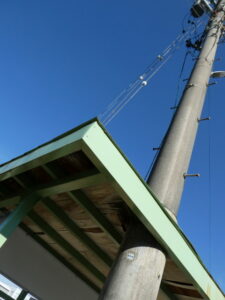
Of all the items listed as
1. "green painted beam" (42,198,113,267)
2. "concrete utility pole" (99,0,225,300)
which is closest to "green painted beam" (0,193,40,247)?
"green painted beam" (42,198,113,267)

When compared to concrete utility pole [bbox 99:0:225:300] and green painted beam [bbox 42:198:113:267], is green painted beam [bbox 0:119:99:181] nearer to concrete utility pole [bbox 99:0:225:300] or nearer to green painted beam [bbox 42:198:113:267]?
green painted beam [bbox 42:198:113:267]

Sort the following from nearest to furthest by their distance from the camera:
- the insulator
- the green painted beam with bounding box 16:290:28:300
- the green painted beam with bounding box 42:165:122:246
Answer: the green painted beam with bounding box 42:165:122:246
the green painted beam with bounding box 16:290:28:300
the insulator

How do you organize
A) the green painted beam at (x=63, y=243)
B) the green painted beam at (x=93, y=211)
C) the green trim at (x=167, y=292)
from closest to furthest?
the green painted beam at (x=93, y=211) → the green trim at (x=167, y=292) → the green painted beam at (x=63, y=243)

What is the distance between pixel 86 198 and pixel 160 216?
0.87 meters

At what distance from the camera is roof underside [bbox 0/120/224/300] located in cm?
230

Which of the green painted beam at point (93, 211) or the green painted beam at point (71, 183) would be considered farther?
the green painted beam at point (93, 211)

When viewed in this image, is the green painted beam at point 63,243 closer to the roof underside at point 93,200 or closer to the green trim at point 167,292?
the roof underside at point 93,200

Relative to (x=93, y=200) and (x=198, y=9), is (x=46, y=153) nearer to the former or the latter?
(x=93, y=200)

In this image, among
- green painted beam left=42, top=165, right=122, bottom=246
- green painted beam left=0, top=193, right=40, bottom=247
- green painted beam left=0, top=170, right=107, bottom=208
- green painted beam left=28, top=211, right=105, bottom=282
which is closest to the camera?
green painted beam left=0, top=170, right=107, bottom=208

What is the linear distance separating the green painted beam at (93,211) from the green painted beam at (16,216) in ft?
1.57

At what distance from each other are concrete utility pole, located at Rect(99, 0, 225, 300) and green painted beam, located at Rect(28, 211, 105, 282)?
1673mm

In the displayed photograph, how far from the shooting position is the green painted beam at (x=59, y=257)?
481 cm

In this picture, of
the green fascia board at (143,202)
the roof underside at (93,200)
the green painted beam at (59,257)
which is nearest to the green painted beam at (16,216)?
the roof underside at (93,200)

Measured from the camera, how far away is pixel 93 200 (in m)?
3.03
